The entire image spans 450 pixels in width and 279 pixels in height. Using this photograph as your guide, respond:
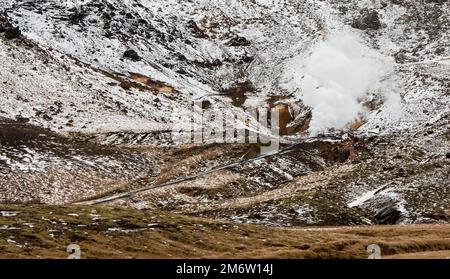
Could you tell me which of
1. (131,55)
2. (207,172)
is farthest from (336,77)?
(207,172)

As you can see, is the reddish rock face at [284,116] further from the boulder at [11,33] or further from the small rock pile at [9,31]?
the small rock pile at [9,31]

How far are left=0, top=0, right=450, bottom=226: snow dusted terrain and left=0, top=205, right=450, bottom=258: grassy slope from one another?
20.4 m

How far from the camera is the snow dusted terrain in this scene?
7275 cm

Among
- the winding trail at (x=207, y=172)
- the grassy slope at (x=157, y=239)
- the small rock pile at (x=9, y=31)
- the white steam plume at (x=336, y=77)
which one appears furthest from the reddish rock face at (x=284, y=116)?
the grassy slope at (x=157, y=239)

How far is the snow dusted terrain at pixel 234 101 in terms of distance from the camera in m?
72.8

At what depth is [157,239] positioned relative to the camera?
35875mm

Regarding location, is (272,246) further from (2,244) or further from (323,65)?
(323,65)

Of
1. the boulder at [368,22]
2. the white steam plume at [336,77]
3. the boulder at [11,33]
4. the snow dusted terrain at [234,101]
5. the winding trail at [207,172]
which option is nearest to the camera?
the winding trail at [207,172]

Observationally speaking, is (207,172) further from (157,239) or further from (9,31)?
(9,31)

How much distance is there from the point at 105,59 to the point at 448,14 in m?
103

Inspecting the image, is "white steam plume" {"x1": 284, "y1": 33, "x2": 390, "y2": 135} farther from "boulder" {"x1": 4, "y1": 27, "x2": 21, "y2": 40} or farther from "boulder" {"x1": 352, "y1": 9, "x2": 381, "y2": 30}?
"boulder" {"x1": 4, "y1": 27, "x2": 21, "y2": 40}

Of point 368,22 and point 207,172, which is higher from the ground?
point 368,22

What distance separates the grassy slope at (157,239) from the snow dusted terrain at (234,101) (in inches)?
802

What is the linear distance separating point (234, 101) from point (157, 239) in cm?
10326
